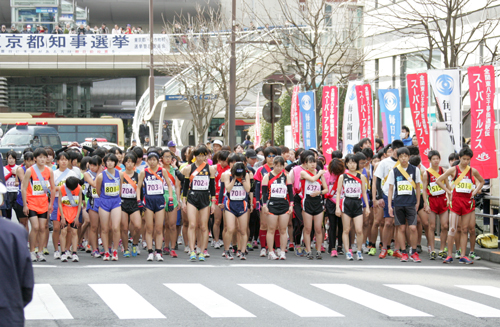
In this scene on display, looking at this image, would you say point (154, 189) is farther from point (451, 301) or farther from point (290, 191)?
point (451, 301)

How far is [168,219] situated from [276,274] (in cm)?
283

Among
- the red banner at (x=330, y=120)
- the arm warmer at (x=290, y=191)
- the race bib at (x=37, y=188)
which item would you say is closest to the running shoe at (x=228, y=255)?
the arm warmer at (x=290, y=191)

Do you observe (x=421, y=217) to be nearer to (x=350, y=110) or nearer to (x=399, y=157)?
(x=399, y=157)

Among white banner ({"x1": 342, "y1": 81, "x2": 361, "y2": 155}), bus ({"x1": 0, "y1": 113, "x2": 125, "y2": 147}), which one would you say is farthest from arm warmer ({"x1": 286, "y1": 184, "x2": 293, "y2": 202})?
bus ({"x1": 0, "y1": 113, "x2": 125, "y2": 147})

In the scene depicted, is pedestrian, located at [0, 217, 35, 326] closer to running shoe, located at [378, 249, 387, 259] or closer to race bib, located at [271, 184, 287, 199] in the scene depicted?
race bib, located at [271, 184, 287, 199]

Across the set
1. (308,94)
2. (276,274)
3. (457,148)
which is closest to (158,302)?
(276,274)

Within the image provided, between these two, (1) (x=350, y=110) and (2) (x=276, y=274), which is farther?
(1) (x=350, y=110)

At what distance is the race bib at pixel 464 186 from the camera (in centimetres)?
1165

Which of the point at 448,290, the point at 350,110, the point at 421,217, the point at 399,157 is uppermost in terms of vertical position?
the point at 350,110

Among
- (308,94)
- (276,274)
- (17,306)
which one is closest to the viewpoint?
(17,306)

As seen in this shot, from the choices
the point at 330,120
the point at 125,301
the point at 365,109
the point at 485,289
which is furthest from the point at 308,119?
the point at 125,301

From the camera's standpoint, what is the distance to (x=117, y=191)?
1170 cm

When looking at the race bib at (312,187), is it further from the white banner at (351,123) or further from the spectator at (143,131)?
the spectator at (143,131)

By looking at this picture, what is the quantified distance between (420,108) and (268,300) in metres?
8.30
